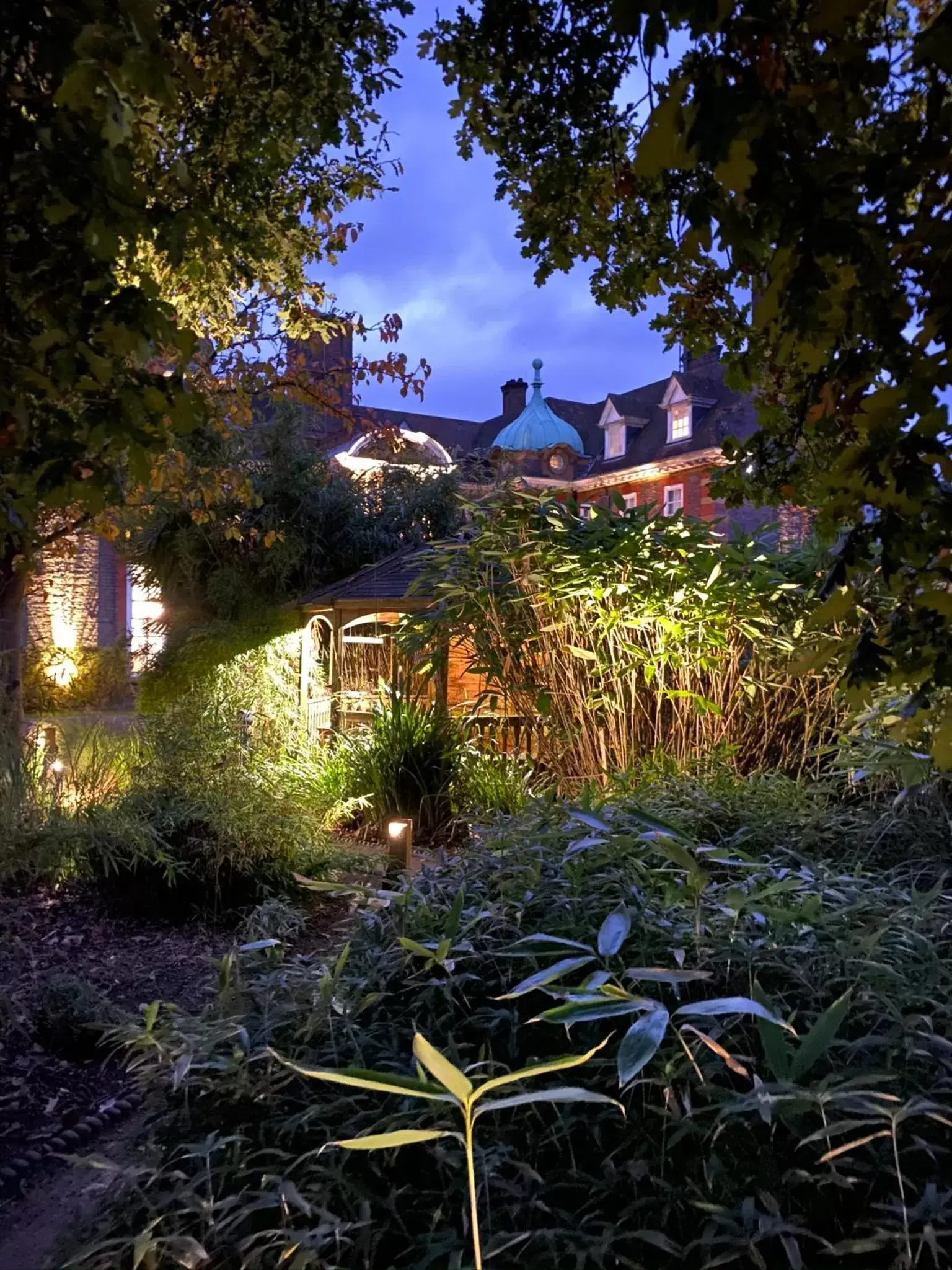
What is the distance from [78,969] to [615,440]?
15615 millimetres

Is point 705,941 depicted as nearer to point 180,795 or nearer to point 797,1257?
point 797,1257

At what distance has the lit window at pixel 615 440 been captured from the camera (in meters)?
17.6

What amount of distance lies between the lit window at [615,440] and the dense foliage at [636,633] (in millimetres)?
13334

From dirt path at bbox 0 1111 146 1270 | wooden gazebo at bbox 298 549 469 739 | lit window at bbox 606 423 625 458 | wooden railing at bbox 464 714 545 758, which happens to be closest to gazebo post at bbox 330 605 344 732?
wooden gazebo at bbox 298 549 469 739

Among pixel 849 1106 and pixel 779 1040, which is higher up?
pixel 779 1040

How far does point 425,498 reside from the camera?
10.0 metres

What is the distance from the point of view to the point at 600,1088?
1544 millimetres

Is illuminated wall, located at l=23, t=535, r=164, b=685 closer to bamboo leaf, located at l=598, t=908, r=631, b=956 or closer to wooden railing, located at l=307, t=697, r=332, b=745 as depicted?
wooden railing, located at l=307, t=697, r=332, b=745

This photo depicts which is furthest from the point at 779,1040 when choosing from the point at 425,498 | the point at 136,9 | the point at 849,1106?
the point at 425,498

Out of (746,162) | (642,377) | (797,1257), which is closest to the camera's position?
(746,162)

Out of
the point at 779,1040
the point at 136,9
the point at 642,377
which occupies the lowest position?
the point at 779,1040

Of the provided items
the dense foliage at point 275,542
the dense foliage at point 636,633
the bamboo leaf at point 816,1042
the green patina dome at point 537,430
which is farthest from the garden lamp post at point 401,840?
the green patina dome at point 537,430

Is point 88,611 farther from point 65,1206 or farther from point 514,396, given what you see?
point 65,1206

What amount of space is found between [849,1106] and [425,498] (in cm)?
895
